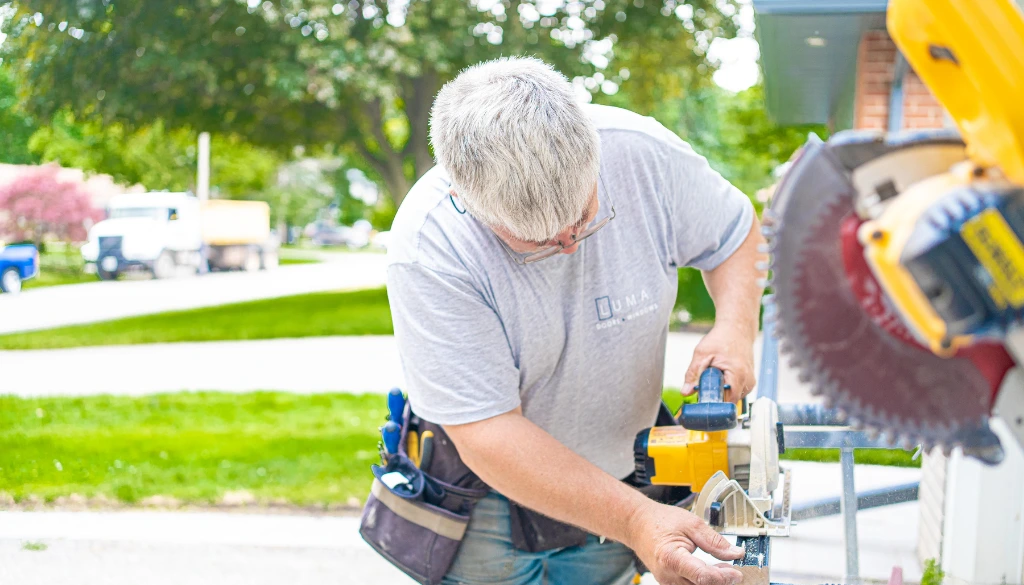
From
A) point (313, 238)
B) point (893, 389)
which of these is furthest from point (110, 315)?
point (313, 238)

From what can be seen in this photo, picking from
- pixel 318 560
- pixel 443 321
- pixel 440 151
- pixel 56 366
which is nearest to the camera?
pixel 440 151

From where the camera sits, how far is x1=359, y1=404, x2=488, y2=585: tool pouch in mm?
2104

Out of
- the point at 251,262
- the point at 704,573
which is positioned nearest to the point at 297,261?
the point at 251,262

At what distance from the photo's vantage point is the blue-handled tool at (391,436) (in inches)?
86.0

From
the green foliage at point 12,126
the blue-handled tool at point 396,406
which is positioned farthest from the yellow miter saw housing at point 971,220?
the green foliage at point 12,126

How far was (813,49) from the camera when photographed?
25.4 feet

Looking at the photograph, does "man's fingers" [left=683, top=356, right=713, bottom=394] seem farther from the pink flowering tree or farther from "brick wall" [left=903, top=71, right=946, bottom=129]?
the pink flowering tree

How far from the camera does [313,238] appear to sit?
55469mm

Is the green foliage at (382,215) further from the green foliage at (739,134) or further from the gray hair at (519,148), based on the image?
the gray hair at (519,148)

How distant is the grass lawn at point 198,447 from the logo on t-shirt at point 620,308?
3.31 m

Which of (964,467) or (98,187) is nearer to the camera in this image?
(964,467)

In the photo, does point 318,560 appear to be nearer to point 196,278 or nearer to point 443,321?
point 443,321

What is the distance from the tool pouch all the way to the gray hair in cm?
73

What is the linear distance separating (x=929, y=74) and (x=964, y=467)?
8.91ft
